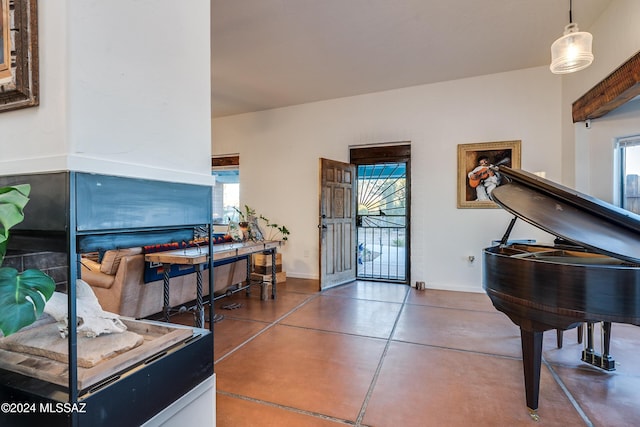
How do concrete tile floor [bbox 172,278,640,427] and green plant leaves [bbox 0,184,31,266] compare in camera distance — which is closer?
green plant leaves [bbox 0,184,31,266]

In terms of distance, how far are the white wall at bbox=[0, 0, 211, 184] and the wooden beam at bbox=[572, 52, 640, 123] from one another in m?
3.34

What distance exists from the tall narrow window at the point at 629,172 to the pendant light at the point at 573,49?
157cm

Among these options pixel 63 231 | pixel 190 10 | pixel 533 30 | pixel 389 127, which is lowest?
pixel 63 231

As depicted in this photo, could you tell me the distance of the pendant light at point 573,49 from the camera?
87.1 inches

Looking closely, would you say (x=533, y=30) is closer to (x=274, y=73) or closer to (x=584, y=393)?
(x=274, y=73)

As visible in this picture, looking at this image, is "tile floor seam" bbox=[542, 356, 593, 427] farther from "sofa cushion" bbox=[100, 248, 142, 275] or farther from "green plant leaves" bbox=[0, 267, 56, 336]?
"sofa cushion" bbox=[100, 248, 142, 275]

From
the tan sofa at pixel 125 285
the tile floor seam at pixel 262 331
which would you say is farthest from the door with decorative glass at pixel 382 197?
the tan sofa at pixel 125 285

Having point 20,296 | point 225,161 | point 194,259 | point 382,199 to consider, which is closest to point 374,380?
point 194,259

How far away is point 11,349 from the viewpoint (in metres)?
1.06

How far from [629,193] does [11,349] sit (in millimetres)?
4963

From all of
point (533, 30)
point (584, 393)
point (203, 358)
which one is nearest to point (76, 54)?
point (203, 358)

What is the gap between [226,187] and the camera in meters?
6.75

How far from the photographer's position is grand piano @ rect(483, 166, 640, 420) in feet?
4.71

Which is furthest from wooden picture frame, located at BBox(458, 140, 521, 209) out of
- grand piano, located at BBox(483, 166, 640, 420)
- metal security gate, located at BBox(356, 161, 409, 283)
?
grand piano, located at BBox(483, 166, 640, 420)
